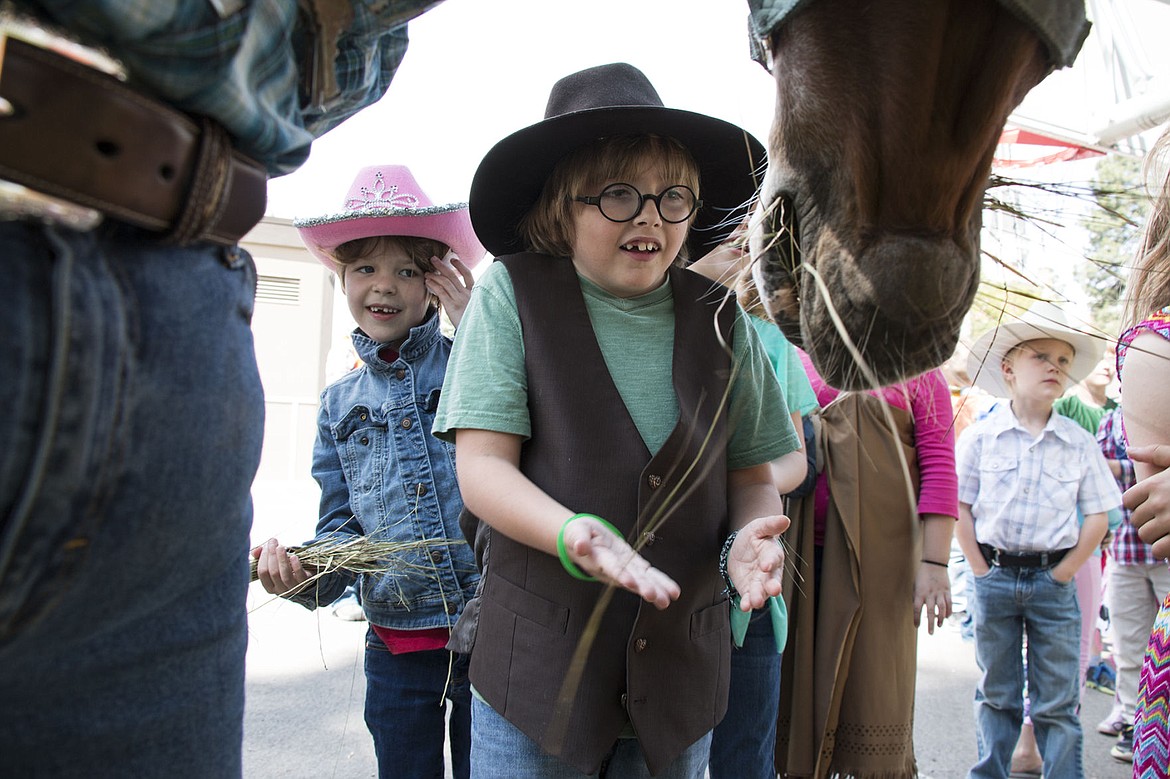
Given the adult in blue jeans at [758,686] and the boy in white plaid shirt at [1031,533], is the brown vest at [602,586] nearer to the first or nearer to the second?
the adult in blue jeans at [758,686]

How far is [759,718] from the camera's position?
2371 mm

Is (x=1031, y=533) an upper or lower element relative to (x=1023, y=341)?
lower

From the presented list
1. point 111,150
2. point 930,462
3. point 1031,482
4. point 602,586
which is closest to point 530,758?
point 602,586

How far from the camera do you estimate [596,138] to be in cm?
168

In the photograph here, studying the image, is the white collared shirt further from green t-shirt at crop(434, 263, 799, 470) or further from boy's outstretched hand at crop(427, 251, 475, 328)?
boy's outstretched hand at crop(427, 251, 475, 328)

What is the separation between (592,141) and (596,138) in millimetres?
15

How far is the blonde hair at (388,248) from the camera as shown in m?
2.45

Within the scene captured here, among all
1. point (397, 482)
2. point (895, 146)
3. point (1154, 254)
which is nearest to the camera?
point (895, 146)

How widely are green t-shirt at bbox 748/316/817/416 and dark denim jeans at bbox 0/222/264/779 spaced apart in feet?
5.66

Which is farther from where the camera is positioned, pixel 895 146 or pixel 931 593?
pixel 931 593

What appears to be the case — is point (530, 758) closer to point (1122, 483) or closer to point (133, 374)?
point (133, 374)

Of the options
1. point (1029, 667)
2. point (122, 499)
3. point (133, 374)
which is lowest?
point (1029, 667)

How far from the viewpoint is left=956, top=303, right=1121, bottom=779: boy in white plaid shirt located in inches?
131

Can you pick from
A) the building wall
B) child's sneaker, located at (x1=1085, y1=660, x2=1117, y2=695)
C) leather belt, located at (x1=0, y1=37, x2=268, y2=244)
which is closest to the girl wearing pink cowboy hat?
leather belt, located at (x1=0, y1=37, x2=268, y2=244)
